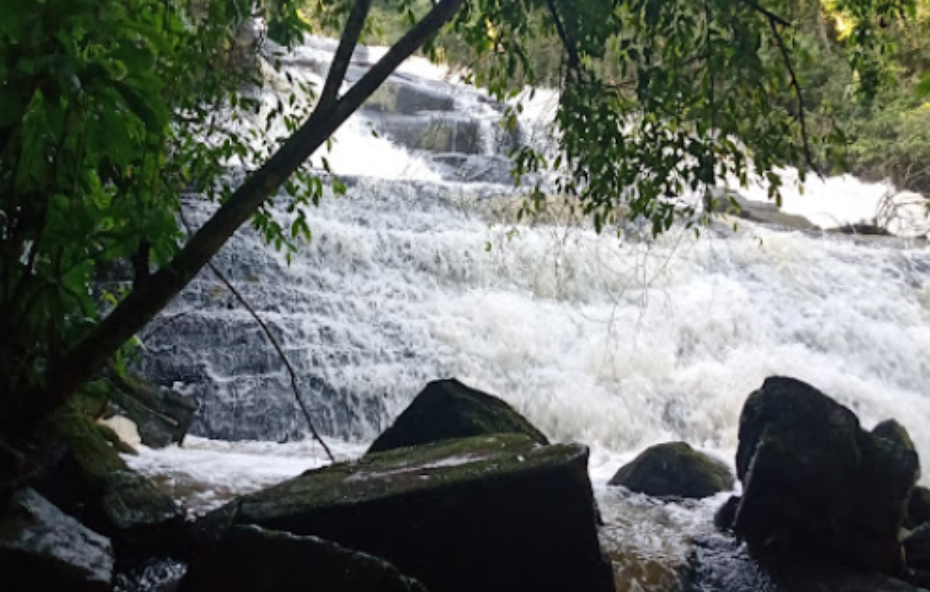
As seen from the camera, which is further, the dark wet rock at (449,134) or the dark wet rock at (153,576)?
the dark wet rock at (449,134)

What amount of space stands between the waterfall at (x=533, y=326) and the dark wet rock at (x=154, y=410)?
0.47 meters

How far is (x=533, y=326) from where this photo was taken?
31.4ft

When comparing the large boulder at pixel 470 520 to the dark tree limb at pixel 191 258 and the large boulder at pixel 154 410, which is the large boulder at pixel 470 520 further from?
the large boulder at pixel 154 410

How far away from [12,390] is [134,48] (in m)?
1.19

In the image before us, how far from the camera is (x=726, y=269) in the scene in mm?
11641

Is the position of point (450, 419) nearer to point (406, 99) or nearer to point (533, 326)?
point (533, 326)

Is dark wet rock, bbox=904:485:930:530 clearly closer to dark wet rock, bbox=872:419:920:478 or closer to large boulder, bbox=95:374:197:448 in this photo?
dark wet rock, bbox=872:419:920:478

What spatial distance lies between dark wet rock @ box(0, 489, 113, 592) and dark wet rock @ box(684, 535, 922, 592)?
10.3 ft

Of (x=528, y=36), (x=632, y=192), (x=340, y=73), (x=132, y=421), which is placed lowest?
(x=132, y=421)

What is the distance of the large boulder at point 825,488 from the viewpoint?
490cm

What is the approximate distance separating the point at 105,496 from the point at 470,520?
1.80 meters

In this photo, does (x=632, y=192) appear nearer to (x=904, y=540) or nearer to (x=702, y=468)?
(x=904, y=540)

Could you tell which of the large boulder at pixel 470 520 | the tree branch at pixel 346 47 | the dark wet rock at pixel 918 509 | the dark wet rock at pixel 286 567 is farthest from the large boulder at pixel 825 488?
the tree branch at pixel 346 47

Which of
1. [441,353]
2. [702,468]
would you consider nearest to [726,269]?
[441,353]
